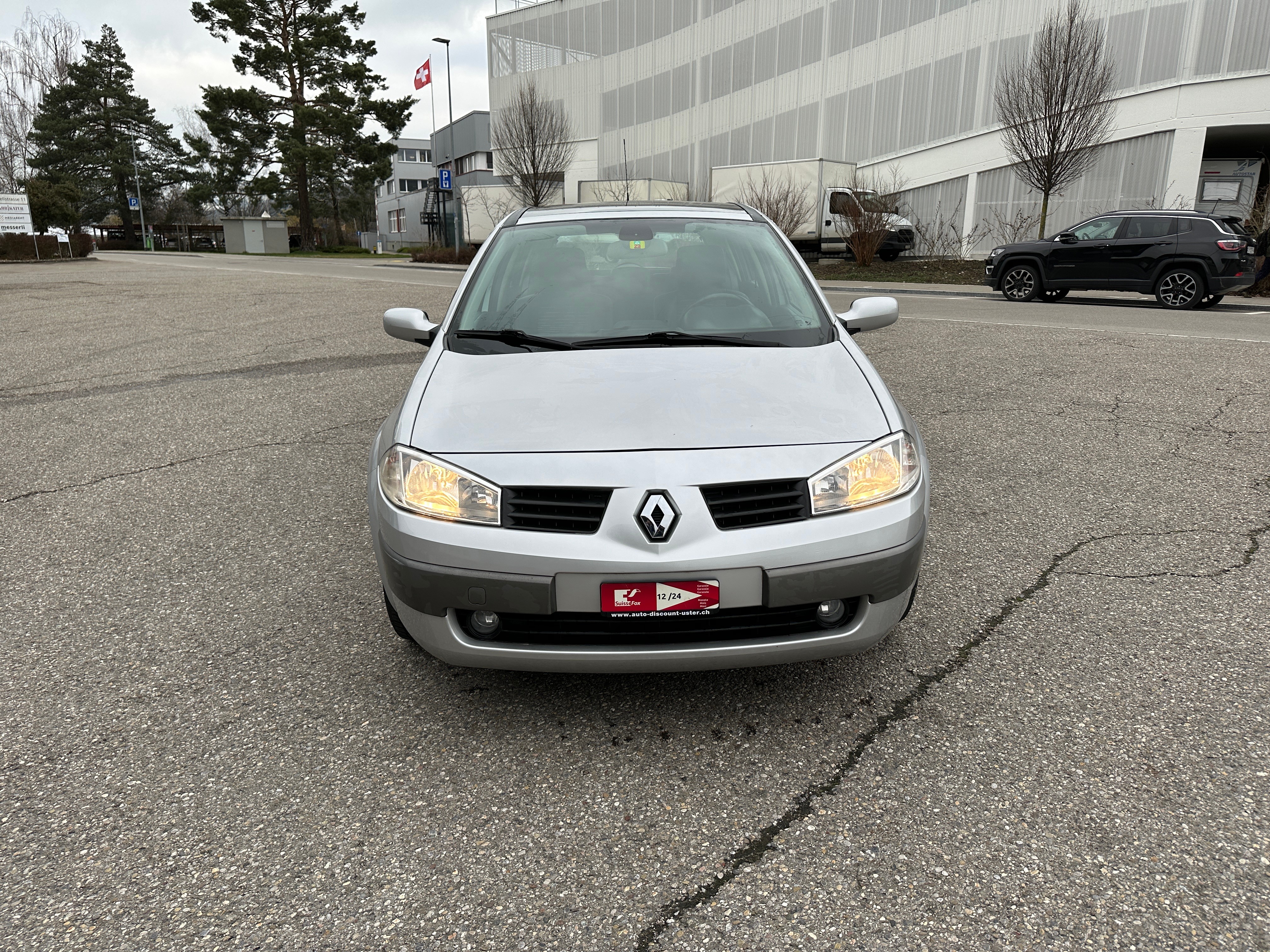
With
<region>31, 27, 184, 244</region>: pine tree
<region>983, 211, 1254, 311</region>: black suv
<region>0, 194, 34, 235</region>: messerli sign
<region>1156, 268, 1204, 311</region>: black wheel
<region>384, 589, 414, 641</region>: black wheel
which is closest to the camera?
<region>384, 589, 414, 641</region>: black wheel

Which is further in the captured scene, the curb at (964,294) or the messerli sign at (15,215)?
the messerli sign at (15,215)

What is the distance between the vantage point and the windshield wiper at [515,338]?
3271 mm

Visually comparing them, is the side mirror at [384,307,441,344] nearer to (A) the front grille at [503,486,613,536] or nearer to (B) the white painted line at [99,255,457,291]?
(A) the front grille at [503,486,613,536]

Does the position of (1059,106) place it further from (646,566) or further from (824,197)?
(646,566)

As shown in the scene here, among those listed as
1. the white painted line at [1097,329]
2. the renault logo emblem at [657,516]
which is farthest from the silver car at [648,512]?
the white painted line at [1097,329]

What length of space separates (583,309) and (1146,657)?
2.42 m

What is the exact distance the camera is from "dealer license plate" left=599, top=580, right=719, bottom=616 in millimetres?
2363

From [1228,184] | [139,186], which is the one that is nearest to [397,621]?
[1228,184]

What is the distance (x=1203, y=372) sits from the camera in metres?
8.27

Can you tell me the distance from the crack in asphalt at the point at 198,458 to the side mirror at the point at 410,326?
7.65ft

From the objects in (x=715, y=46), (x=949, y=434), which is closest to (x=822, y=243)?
(x=715, y=46)

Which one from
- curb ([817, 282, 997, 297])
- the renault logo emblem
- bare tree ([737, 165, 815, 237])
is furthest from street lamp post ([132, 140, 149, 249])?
the renault logo emblem

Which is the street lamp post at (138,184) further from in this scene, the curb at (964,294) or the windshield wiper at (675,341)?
the windshield wiper at (675,341)

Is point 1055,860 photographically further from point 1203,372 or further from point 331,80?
point 331,80
